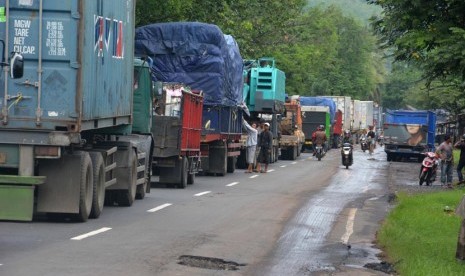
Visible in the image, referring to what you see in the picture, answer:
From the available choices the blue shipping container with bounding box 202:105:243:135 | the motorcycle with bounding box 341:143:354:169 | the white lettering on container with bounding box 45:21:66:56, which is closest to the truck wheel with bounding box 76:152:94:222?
the white lettering on container with bounding box 45:21:66:56

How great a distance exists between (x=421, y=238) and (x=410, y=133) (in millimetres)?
38467

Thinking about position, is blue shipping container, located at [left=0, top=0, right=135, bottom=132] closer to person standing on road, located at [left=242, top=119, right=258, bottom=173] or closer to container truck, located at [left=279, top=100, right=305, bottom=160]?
person standing on road, located at [left=242, top=119, right=258, bottom=173]

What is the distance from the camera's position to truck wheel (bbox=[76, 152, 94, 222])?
16.3m

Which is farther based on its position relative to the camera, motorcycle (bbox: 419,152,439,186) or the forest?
motorcycle (bbox: 419,152,439,186)

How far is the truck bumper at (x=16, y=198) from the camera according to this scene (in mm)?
13539

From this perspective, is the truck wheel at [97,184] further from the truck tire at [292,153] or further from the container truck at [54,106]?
the truck tire at [292,153]

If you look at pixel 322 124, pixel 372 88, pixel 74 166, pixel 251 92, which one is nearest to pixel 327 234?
pixel 74 166

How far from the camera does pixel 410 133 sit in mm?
54344

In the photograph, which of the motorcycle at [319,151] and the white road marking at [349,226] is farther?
the motorcycle at [319,151]

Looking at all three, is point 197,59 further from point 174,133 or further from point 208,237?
point 208,237

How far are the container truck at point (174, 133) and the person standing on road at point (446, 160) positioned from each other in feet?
32.5

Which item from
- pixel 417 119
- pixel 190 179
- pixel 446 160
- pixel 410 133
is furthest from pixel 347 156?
pixel 190 179

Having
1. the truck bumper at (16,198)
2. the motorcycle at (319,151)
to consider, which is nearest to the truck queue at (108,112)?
the truck bumper at (16,198)

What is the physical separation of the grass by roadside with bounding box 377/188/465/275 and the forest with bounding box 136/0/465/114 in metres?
2.51
